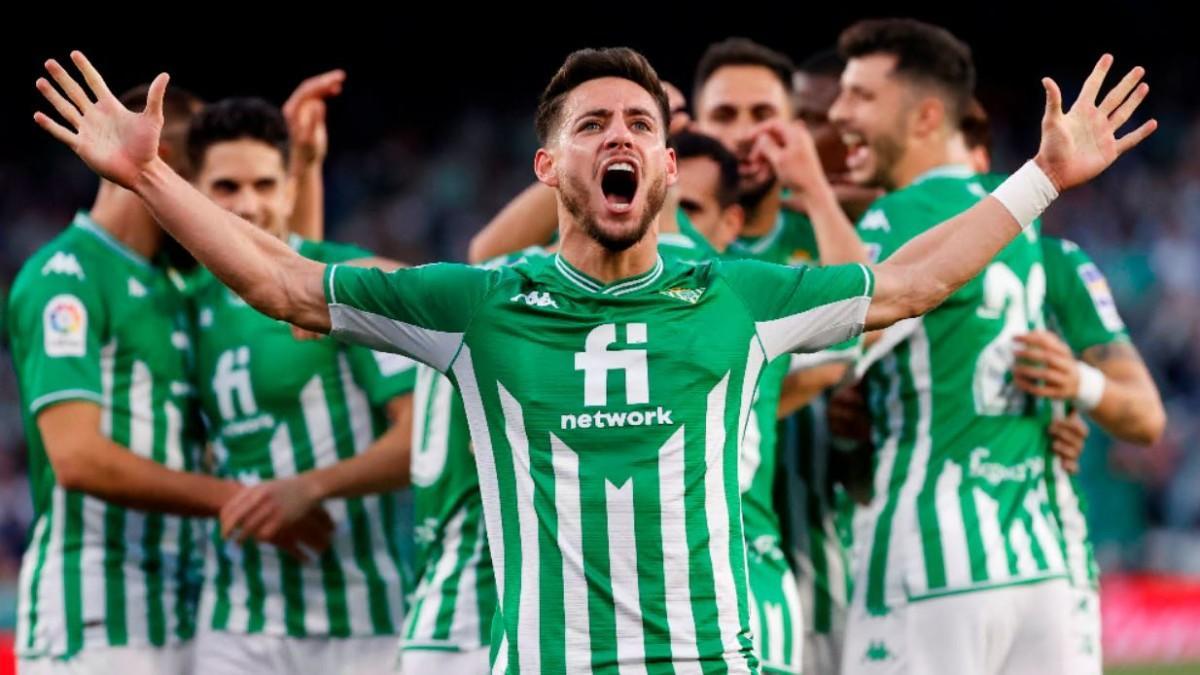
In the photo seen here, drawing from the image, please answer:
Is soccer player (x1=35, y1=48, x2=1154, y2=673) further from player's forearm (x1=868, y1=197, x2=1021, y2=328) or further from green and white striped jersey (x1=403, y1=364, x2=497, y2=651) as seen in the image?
green and white striped jersey (x1=403, y1=364, x2=497, y2=651)

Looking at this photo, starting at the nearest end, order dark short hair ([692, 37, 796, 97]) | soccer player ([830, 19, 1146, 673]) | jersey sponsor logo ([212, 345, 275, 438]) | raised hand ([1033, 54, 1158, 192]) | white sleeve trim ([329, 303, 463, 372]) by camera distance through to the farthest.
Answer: white sleeve trim ([329, 303, 463, 372]) → raised hand ([1033, 54, 1158, 192]) → soccer player ([830, 19, 1146, 673]) → jersey sponsor logo ([212, 345, 275, 438]) → dark short hair ([692, 37, 796, 97])

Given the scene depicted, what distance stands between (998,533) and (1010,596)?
0.65ft

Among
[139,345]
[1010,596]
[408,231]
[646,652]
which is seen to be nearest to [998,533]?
[1010,596]

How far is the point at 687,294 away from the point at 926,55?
2520 millimetres

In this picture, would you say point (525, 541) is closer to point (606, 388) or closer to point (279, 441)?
point (606, 388)

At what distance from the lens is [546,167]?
4.34 metres

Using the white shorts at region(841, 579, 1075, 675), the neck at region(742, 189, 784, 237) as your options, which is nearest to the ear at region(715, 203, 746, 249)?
the neck at region(742, 189, 784, 237)

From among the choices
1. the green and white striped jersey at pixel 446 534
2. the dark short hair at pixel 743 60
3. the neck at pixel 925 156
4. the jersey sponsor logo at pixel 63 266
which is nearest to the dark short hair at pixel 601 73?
the green and white striped jersey at pixel 446 534

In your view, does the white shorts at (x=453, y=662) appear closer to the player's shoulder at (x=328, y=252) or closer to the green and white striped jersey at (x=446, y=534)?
the green and white striped jersey at (x=446, y=534)

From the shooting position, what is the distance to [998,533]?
5.65 meters

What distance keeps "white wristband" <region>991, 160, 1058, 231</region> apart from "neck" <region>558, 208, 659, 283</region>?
2.79ft

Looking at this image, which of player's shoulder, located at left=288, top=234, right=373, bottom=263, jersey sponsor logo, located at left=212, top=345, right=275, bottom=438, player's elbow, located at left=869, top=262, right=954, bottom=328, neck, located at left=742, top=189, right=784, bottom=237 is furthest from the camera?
neck, located at left=742, top=189, right=784, bottom=237

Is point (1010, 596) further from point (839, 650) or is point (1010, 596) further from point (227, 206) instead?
point (227, 206)

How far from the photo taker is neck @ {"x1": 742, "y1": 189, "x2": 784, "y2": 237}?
694 cm
